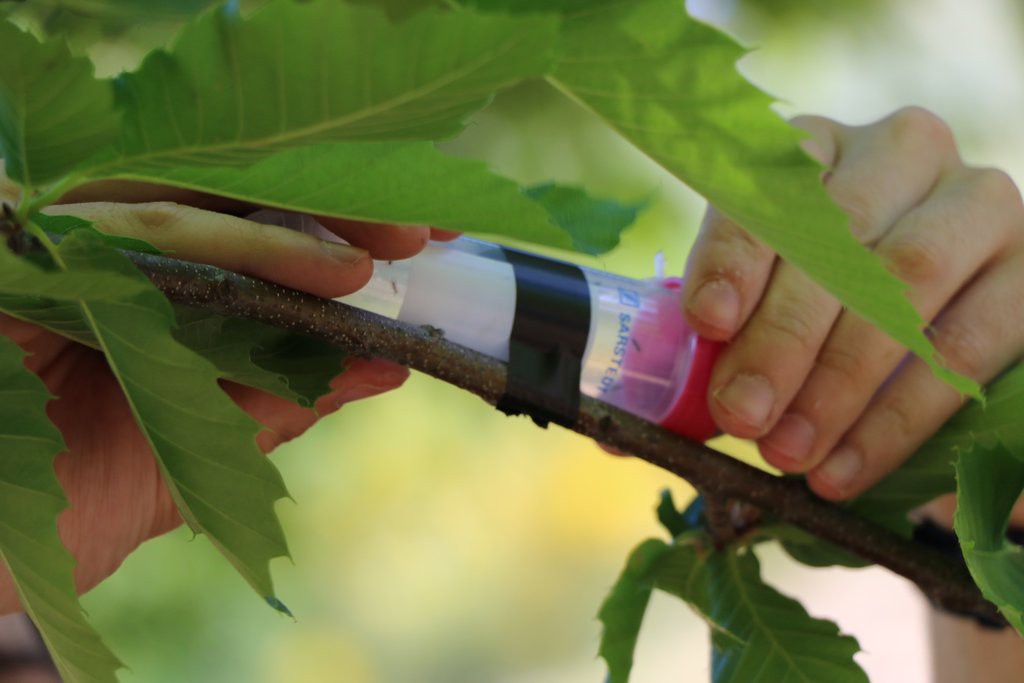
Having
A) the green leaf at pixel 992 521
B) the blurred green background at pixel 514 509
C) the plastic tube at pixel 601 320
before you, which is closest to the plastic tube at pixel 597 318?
the plastic tube at pixel 601 320

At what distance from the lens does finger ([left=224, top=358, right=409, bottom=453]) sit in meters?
0.35

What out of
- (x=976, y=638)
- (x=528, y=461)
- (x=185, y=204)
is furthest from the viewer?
(x=528, y=461)

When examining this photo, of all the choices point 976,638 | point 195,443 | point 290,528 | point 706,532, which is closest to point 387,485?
point 290,528

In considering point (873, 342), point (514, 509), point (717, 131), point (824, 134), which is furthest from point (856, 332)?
point (514, 509)

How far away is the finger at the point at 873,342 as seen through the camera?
14.0 inches

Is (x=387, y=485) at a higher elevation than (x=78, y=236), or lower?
lower

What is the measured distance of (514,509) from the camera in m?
1.52

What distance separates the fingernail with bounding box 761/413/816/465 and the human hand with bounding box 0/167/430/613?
0.14 meters

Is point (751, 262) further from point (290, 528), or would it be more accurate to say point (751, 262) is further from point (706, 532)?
point (290, 528)

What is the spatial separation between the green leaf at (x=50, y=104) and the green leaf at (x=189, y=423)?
0.11ft

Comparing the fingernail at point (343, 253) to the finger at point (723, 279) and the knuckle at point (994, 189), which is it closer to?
the finger at point (723, 279)

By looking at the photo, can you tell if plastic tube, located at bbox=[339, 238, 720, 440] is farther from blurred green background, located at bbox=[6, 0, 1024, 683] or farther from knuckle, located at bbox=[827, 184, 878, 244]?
blurred green background, located at bbox=[6, 0, 1024, 683]

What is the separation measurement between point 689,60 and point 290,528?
1344 mm

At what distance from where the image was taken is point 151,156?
178 mm
